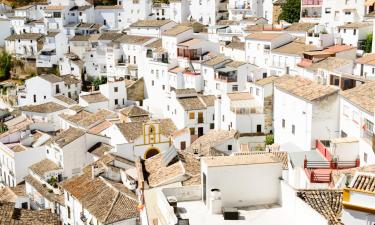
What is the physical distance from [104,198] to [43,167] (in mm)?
12639

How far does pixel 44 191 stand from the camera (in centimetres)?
3553

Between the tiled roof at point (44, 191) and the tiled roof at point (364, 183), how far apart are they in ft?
83.8

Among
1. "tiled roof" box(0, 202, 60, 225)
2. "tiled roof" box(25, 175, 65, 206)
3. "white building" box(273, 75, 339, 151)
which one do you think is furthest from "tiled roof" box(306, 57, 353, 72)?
"tiled roof" box(0, 202, 60, 225)

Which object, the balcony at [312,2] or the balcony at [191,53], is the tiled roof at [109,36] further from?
the balcony at [312,2]

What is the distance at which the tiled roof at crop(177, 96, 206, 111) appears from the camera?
136 feet

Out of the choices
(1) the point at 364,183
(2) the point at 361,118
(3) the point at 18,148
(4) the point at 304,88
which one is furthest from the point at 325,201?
(3) the point at 18,148

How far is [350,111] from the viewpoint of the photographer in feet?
85.3

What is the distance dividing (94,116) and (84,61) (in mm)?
23952

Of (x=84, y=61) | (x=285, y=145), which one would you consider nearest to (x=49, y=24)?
(x=84, y=61)

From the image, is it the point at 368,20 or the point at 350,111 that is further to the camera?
the point at 368,20

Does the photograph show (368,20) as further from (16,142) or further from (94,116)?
(16,142)

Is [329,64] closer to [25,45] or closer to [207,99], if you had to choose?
[207,99]

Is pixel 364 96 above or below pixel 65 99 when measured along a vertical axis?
above

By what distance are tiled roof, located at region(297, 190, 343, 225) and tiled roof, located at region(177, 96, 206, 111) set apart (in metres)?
28.0
